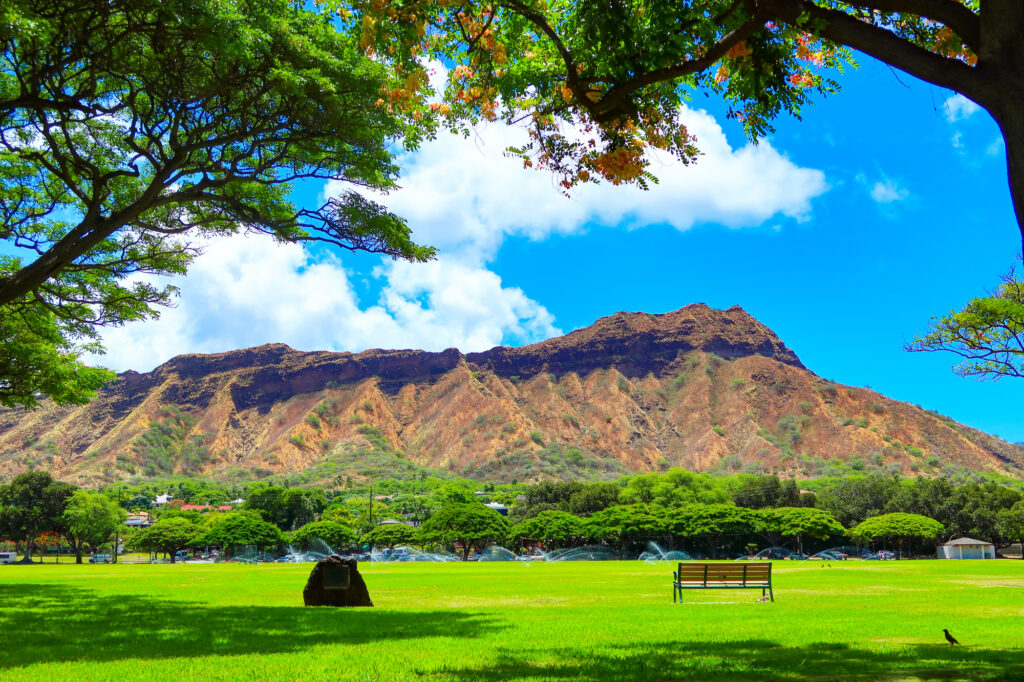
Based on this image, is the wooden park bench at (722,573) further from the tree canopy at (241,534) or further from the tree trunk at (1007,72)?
the tree canopy at (241,534)

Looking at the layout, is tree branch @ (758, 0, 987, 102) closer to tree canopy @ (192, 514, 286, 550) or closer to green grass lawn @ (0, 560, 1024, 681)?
green grass lawn @ (0, 560, 1024, 681)

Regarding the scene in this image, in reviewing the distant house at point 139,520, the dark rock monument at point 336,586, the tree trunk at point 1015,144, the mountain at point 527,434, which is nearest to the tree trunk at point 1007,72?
the tree trunk at point 1015,144

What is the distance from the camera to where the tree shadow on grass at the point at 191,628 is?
8.22 meters

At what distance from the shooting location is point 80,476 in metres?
148

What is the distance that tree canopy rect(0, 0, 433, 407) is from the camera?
386 inches

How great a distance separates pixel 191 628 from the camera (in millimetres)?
10344

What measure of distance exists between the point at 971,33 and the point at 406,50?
4761 mm

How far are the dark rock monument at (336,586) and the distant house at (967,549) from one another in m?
69.2

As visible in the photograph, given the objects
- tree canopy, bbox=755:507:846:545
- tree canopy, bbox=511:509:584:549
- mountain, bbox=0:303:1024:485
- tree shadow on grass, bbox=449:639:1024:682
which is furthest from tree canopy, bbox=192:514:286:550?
mountain, bbox=0:303:1024:485

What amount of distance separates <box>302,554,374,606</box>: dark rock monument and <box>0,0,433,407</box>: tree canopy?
620 centimetres

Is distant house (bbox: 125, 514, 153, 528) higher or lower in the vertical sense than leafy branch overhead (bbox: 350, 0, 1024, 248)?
lower

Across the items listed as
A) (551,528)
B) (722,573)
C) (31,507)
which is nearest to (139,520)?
(31,507)

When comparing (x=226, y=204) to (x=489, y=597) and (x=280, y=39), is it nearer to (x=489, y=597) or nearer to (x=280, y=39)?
(x=280, y=39)

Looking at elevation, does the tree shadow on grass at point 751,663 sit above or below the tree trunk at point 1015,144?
below
